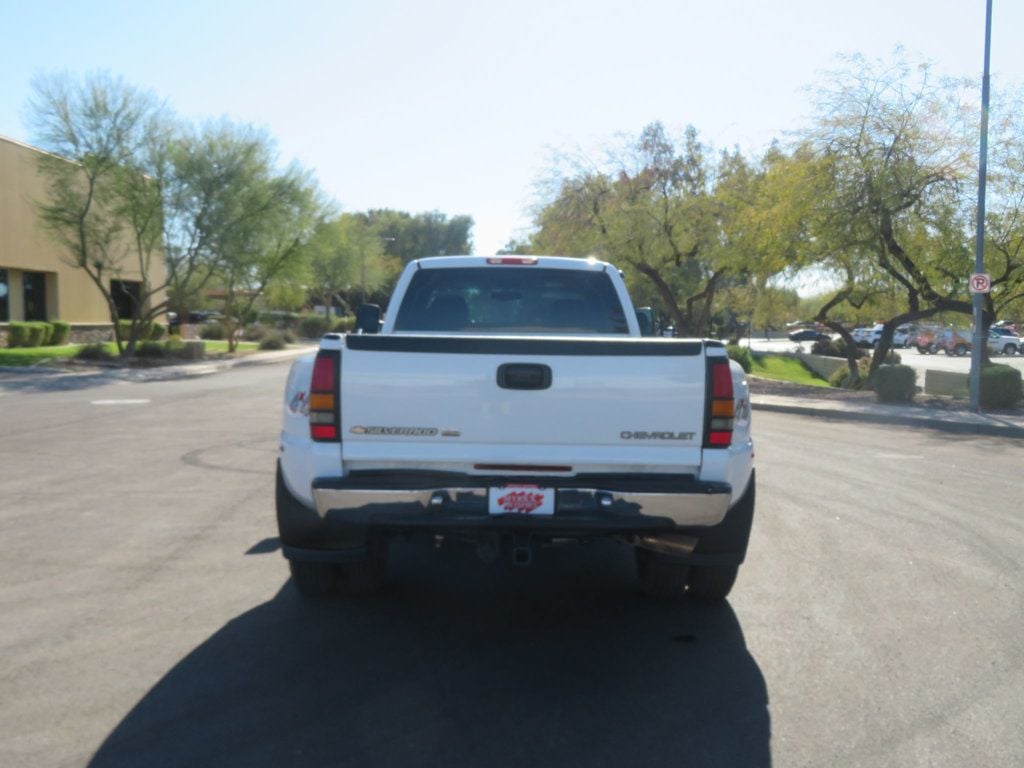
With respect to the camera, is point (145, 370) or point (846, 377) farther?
point (846, 377)

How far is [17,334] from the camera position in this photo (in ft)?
116

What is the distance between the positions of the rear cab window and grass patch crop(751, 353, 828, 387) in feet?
102

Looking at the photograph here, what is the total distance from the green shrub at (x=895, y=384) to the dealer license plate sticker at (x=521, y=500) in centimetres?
2006

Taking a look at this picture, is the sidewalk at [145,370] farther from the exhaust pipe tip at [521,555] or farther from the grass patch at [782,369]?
the exhaust pipe tip at [521,555]

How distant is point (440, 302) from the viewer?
26.1 ft

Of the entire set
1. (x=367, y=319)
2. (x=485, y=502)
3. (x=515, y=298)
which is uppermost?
(x=515, y=298)

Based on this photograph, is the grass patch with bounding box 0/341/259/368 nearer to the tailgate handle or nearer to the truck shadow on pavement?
the truck shadow on pavement

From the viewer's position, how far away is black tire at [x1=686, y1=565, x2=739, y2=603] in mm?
6059

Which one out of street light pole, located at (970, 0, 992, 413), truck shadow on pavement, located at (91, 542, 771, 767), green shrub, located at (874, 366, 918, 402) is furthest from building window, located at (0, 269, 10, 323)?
truck shadow on pavement, located at (91, 542, 771, 767)

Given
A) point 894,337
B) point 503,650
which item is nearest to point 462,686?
point 503,650

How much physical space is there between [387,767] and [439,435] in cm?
165

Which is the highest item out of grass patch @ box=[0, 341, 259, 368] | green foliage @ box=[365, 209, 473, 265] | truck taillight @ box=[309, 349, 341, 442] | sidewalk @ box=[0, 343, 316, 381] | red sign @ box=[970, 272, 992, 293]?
green foliage @ box=[365, 209, 473, 265]

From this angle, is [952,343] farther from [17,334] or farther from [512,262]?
[512,262]

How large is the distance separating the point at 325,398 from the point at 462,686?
149 cm
